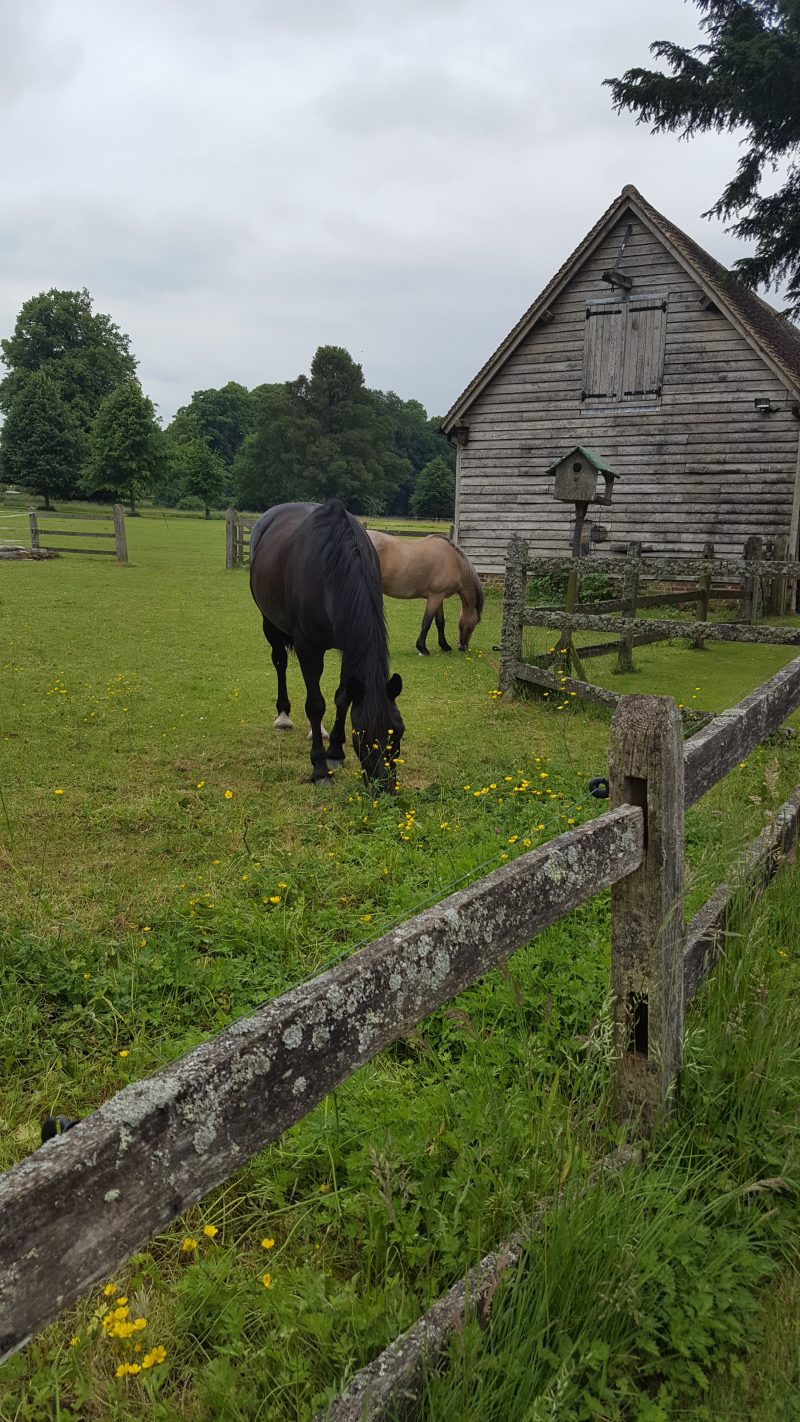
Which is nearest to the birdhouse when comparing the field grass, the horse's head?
the field grass

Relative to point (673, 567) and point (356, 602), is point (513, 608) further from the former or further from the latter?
point (356, 602)

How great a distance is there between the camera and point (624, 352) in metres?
16.5

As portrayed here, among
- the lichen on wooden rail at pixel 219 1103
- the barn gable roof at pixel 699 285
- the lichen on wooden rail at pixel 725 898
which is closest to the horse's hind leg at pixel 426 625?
the barn gable roof at pixel 699 285

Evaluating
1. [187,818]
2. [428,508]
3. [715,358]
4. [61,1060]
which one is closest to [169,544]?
[715,358]

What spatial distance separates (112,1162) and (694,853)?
3571 mm

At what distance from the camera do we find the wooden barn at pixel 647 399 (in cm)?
1534

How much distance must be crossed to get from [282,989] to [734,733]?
186cm

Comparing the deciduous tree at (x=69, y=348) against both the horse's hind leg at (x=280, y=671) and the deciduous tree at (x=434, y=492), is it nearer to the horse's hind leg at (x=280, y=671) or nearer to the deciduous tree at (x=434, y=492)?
the deciduous tree at (x=434, y=492)

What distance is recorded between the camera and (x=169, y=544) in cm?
3167

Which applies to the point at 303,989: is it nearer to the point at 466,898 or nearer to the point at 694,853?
the point at 466,898

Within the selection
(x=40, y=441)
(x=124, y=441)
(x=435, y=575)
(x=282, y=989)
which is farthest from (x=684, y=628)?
(x=40, y=441)

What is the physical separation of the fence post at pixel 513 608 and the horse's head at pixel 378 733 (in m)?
3.18

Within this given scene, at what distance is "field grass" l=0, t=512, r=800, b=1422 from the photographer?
176 cm

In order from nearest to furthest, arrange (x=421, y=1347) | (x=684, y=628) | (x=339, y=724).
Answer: (x=421, y=1347) < (x=339, y=724) < (x=684, y=628)
